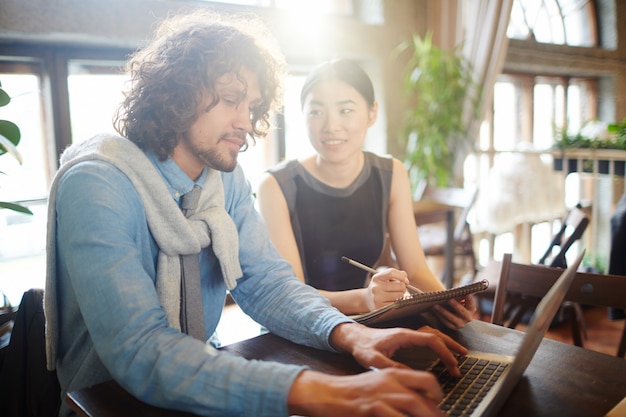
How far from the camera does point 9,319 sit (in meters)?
1.19

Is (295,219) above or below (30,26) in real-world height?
below

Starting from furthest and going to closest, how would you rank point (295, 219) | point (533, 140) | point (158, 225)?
point (533, 140)
point (295, 219)
point (158, 225)

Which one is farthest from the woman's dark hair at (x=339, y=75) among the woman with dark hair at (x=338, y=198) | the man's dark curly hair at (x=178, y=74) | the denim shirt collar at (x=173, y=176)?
the denim shirt collar at (x=173, y=176)

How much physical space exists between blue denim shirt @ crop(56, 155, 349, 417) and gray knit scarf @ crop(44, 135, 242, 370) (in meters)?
0.02

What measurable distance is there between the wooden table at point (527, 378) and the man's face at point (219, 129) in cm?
42

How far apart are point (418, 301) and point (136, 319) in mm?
508

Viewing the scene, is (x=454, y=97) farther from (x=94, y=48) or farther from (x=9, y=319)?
(x=9, y=319)

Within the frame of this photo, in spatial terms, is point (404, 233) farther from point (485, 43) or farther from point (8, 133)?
point (485, 43)

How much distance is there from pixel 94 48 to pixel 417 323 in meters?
2.56

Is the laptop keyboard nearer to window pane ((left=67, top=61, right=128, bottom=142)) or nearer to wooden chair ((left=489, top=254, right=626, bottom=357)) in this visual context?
wooden chair ((left=489, top=254, right=626, bottom=357))

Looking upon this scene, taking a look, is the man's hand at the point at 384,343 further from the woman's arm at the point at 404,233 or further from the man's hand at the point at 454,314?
the woman's arm at the point at 404,233

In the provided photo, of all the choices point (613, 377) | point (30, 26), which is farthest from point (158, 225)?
point (30, 26)

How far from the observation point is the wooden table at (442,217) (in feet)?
9.62

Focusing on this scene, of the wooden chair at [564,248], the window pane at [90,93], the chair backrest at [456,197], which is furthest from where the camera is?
the chair backrest at [456,197]
